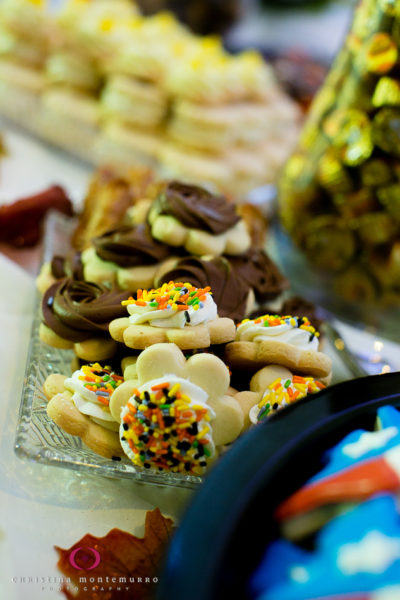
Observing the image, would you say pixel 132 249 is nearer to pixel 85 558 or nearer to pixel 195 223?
pixel 195 223

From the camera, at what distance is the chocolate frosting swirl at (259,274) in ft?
3.28

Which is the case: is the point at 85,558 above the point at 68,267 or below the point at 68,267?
below

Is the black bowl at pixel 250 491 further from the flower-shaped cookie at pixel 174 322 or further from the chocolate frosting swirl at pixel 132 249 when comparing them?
the chocolate frosting swirl at pixel 132 249

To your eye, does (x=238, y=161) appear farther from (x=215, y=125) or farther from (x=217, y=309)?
(x=217, y=309)

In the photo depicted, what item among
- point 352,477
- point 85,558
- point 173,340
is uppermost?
point 352,477

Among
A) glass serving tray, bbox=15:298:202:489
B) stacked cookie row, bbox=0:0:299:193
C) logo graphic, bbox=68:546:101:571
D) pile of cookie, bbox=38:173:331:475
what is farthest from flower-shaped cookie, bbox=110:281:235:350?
stacked cookie row, bbox=0:0:299:193

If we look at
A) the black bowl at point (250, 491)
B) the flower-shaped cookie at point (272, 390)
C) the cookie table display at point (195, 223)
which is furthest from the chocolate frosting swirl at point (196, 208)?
the black bowl at point (250, 491)

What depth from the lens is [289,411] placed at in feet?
1.78

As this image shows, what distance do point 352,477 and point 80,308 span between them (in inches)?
19.8

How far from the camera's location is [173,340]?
2.35 feet

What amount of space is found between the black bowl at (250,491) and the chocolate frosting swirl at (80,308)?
1.19ft

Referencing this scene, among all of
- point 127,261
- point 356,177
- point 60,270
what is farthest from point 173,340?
point 356,177

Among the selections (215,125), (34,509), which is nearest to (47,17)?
(215,125)

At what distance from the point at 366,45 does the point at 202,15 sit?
86.2 inches
